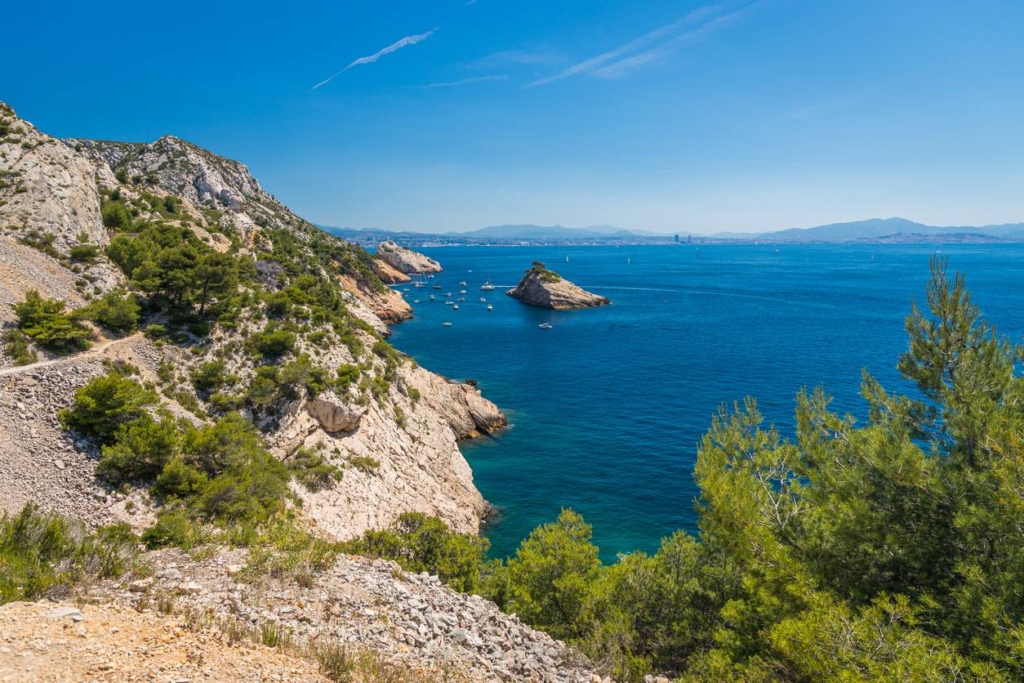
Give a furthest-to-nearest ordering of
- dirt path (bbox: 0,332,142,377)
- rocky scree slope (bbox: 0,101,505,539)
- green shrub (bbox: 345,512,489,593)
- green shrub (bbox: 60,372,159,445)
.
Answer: dirt path (bbox: 0,332,142,377) → green shrub (bbox: 60,372,159,445) → rocky scree slope (bbox: 0,101,505,539) → green shrub (bbox: 345,512,489,593)

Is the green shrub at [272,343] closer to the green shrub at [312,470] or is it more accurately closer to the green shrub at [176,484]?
the green shrub at [312,470]

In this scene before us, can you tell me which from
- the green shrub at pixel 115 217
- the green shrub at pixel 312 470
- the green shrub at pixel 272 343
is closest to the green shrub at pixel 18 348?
the green shrub at pixel 272 343

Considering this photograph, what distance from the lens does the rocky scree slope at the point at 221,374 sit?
21.2 m

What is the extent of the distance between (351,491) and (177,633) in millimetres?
19706

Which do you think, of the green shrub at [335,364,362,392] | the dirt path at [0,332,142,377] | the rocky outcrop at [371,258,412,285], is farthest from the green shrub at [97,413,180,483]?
the rocky outcrop at [371,258,412,285]

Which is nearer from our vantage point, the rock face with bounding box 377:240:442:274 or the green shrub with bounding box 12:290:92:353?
the green shrub with bounding box 12:290:92:353

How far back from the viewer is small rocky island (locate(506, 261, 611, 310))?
11931cm

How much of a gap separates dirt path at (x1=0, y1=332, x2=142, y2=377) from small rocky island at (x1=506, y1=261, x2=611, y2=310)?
3728 inches

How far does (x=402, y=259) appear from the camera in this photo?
182 meters

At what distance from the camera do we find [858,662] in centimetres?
867

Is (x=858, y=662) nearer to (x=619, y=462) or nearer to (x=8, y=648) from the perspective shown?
(x=8, y=648)

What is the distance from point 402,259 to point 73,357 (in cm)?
16019

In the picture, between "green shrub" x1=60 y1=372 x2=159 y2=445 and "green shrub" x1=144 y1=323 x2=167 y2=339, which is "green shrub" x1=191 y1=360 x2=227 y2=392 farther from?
"green shrub" x1=60 y1=372 x2=159 y2=445

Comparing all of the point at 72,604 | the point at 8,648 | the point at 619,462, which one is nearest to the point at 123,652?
the point at 8,648
